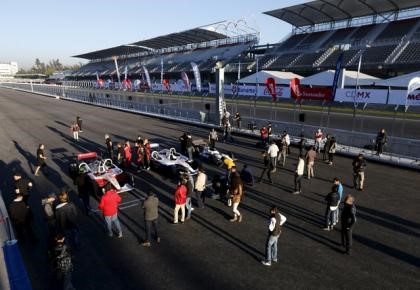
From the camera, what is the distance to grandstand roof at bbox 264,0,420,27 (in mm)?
48528

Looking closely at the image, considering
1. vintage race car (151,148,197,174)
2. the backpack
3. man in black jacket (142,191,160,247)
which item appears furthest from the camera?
vintage race car (151,148,197,174)

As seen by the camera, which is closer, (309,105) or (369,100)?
(369,100)

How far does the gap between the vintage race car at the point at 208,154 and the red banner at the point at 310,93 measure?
26.3 ft

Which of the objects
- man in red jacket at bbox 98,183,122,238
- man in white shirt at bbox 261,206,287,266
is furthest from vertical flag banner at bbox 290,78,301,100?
man in red jacket at bbox 98,183,122,238

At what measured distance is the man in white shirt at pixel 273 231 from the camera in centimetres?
787

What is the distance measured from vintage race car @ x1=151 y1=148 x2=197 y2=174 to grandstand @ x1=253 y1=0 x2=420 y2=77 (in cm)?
3942

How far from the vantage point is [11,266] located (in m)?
8.12

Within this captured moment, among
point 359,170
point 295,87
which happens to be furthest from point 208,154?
point 295,87

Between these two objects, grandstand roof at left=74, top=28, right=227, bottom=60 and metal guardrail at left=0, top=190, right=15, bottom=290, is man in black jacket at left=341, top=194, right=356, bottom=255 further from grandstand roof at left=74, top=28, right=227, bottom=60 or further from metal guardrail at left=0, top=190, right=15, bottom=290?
grandstand roof at left=74, top=28, right=227, bottom=60

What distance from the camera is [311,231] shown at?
9.98 m

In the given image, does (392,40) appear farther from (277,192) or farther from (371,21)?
(277,192)

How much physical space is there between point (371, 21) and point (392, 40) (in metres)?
7.87

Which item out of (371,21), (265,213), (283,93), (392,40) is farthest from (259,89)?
(371,21)

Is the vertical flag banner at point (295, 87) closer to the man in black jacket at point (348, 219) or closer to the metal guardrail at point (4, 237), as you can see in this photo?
the man in black jacket at point (348, 219)
